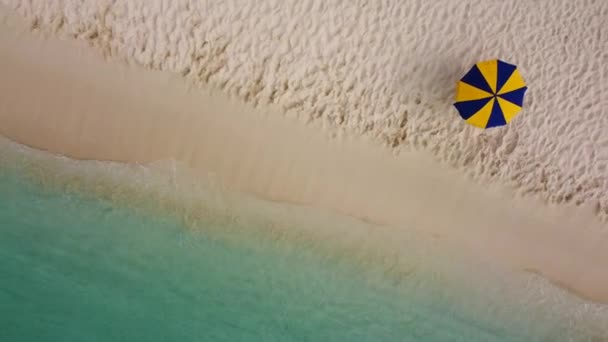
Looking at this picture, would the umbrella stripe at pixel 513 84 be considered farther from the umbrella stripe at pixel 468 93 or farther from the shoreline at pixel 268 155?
the shoreline at pixel 268 155

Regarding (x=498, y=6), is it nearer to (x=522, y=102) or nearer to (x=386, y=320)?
(x=522, y=102)

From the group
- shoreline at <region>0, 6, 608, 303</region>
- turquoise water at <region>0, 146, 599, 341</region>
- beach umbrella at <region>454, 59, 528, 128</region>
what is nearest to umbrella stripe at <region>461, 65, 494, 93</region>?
beach umbrella at <region>454, 59, 528, 128</region>

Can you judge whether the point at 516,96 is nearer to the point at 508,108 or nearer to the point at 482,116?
the point at 508,108

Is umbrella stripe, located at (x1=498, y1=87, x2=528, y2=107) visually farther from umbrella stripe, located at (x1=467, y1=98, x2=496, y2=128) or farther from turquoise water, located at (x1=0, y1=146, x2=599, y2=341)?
turquoise water, located at (x1=0, y1=146, x2=599, y2=341)

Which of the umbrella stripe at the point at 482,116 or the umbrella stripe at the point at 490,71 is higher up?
the umbrella stripe at the point at 490,71

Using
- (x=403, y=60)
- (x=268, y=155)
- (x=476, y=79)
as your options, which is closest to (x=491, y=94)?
(x=476, y=79)

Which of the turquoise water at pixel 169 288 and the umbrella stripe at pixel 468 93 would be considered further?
the umbrella stripe at pixel 468 93

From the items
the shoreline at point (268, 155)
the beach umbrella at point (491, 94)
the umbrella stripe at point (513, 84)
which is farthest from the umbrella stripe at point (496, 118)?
the shoreline at point (268, 155)
